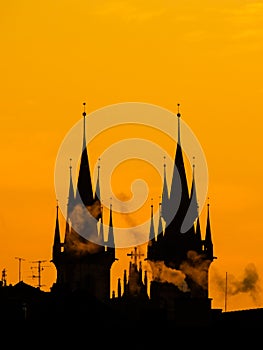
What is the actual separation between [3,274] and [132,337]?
56211 millimetres

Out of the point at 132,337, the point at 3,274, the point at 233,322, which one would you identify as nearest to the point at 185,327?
the point at 233,322

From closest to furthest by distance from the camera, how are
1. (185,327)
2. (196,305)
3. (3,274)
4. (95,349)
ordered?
(95,349) < (185,327) < (196,305) < (3,274)

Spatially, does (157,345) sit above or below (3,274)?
below

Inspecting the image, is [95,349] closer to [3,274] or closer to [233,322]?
[233,322]

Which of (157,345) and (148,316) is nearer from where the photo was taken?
(157,345)

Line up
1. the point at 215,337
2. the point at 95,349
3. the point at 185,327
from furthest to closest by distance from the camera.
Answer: the point at 185,327 → the point at 215,337 → the point at 95,349

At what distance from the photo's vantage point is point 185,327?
14662 centimetres

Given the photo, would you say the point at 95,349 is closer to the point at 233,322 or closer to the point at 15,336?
the point at 15,336

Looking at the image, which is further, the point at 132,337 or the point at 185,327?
the point at 185,327

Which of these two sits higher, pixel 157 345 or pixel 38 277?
pixel 38 277

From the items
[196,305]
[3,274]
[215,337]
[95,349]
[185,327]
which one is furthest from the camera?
[3,274]

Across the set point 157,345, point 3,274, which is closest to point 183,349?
point 157,345

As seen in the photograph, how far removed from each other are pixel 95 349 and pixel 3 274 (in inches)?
2418

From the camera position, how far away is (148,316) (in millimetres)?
139500
